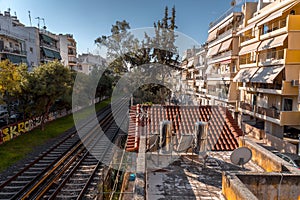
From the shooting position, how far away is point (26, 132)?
19250 millimetres

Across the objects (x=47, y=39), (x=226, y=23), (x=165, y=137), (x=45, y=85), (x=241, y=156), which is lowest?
(x=241, y=156)

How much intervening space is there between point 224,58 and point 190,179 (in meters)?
25.2

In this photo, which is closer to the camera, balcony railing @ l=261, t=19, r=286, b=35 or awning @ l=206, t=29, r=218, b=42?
balcony railing @ l=261, t=19, r=286, b=35

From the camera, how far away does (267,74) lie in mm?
19250

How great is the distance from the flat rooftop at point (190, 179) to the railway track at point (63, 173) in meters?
5.11

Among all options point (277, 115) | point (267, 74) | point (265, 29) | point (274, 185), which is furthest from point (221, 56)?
point (274, 185)

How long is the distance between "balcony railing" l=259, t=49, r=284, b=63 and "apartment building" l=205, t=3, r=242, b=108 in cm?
474

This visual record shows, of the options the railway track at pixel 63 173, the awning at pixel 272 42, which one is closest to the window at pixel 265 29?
the awning at pixel 272 42

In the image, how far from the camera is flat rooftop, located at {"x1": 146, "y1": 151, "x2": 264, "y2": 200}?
4.76m

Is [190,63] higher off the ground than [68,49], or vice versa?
[68,49]

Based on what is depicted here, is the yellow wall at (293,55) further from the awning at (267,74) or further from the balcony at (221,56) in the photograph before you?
the balcony at (221,56)

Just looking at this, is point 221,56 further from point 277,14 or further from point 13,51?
point 13,51

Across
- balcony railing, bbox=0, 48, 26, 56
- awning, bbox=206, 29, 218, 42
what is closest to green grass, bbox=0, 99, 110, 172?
balcony railing, bbox=0, 48, 26, 56

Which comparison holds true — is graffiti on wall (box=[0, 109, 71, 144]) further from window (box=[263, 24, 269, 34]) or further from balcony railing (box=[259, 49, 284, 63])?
window (box=[263, 24, 269, 34])
